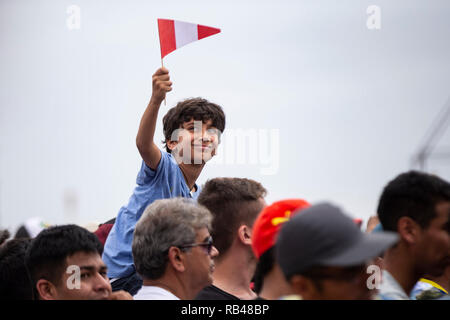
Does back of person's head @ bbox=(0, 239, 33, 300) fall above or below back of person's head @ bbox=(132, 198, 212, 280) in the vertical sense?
below

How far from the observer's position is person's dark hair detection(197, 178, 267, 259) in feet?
13.9

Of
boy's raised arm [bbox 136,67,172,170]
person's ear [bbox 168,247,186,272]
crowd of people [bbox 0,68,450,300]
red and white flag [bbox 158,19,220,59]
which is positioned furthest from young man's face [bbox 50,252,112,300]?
red and white flag [bbox 158,19,220,59]

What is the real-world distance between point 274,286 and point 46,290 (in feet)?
4.35

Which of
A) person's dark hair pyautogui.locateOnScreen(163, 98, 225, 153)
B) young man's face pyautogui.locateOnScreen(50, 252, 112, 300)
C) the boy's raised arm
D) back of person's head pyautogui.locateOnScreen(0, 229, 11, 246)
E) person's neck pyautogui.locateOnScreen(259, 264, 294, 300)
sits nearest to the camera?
person's neck pyautogui.locateOnScreen(259, 264, 294, 300)

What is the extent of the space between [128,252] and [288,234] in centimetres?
215

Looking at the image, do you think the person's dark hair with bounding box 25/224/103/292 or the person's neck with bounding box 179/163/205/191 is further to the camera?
the person's neck with bounding box 179/163/205/191

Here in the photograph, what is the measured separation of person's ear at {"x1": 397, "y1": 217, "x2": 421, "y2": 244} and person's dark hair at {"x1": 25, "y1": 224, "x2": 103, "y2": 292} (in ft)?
5.68

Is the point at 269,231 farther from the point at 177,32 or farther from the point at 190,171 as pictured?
the point at 177,32

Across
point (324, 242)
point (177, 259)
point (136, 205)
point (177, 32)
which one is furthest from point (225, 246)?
point (324, 242)

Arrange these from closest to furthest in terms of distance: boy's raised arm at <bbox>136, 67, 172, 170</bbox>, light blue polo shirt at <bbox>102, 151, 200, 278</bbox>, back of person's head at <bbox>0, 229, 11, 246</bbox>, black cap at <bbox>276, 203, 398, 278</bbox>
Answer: black cap at <bbox>276, 203, 398, 278</bbox>, boy's raised arm at <bbox>136, 67, 172, 170</bbox>, light blue polo shirt at <bbox>102, 151, 200, 278</bbox>, back of person's head at <bbox>0, 229, 11, 246</bbox>

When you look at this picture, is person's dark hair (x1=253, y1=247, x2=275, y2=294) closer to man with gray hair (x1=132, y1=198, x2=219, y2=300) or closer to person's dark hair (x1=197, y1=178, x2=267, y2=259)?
man with gray hair (x1=132, y1=198, x2=219, y2=300)

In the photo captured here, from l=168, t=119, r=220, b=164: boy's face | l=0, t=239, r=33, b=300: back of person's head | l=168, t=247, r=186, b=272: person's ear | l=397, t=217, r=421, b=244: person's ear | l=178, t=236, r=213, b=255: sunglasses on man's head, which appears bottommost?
l=0, t=239, r=33, b=300: back of person's head

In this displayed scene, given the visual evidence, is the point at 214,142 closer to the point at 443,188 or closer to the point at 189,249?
the point at 189,249
